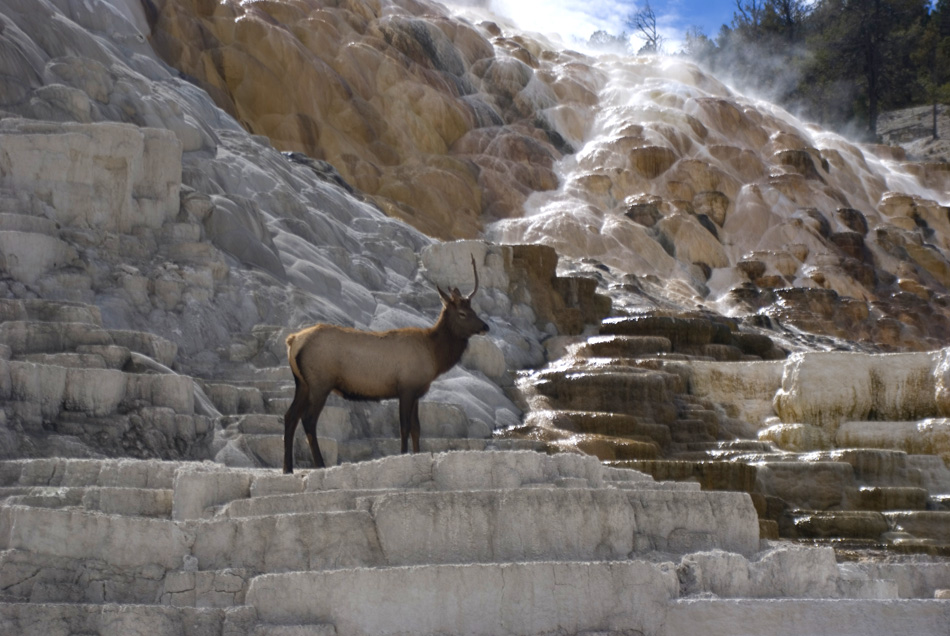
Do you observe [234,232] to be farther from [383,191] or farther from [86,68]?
[383,191]

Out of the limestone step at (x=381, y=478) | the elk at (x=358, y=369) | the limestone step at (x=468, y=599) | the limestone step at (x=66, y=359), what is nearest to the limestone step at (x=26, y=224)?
the limestone step at (x=66, y=359)

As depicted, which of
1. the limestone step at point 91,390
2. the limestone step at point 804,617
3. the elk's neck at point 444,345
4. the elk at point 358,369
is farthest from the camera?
the limestone step at point 91,390

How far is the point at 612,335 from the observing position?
23.4 meters

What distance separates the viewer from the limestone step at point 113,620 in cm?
672

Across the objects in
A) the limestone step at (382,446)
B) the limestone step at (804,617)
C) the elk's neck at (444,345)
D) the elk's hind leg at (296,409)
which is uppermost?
the elk's neck at (444,345)

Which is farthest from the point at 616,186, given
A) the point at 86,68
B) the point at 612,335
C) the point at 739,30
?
the point at 739,30

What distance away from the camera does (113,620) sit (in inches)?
267

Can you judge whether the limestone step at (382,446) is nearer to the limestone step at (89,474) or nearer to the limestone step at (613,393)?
the limestone step at (89,474)

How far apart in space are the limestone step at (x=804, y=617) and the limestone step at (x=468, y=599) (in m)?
0.24

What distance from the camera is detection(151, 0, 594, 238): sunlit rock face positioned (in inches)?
1320

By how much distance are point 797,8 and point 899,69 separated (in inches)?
295

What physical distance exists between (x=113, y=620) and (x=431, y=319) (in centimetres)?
1376

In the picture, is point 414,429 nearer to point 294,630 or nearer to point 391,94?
point 294,630

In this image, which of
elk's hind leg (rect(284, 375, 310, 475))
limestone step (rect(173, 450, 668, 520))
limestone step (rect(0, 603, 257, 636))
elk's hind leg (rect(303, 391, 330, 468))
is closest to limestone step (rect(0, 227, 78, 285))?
elk's hind leg (rect(284, 375, 310, 475))
